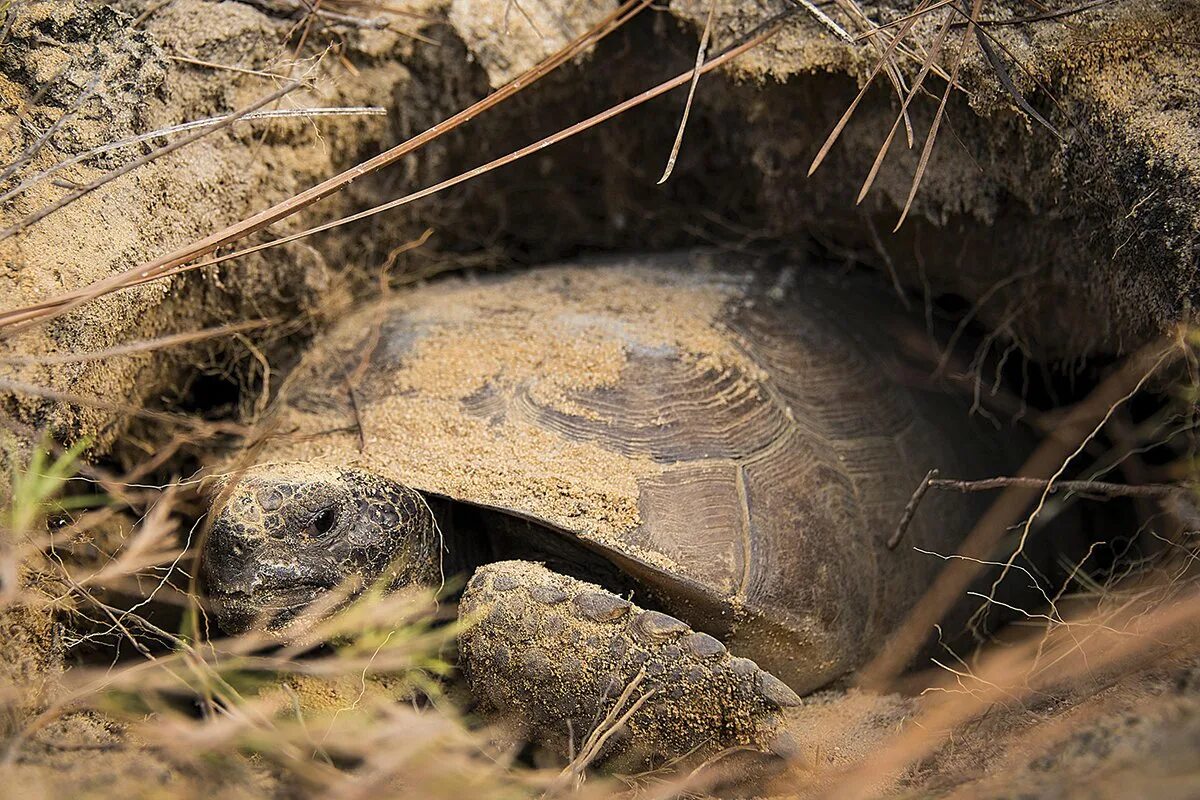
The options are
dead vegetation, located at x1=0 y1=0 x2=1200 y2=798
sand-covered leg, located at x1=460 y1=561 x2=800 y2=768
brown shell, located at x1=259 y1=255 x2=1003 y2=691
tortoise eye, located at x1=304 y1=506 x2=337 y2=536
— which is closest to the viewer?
dead vegetation, located at x1=0 y1=0 x2=1200 y2=798

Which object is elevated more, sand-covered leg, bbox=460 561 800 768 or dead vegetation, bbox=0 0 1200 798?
dead vegetation, bbox=0 0 1200 798

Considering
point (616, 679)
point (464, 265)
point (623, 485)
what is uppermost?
point (464, 265)

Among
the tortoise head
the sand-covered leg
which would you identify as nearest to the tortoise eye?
the tortoise head

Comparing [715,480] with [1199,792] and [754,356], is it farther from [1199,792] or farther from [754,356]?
[1199,792]

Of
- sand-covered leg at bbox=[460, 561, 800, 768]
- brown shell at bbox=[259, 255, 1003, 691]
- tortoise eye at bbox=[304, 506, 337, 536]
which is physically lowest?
sand-covered leg at bbox=[460, 561, 800, 768]

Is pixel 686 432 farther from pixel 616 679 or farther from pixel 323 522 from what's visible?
pixel 323 522

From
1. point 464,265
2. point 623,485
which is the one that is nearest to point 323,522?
point 623,485

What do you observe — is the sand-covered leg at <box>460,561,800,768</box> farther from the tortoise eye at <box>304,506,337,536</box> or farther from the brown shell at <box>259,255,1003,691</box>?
the tortoise eye at <box>304,506,337,536</box>
